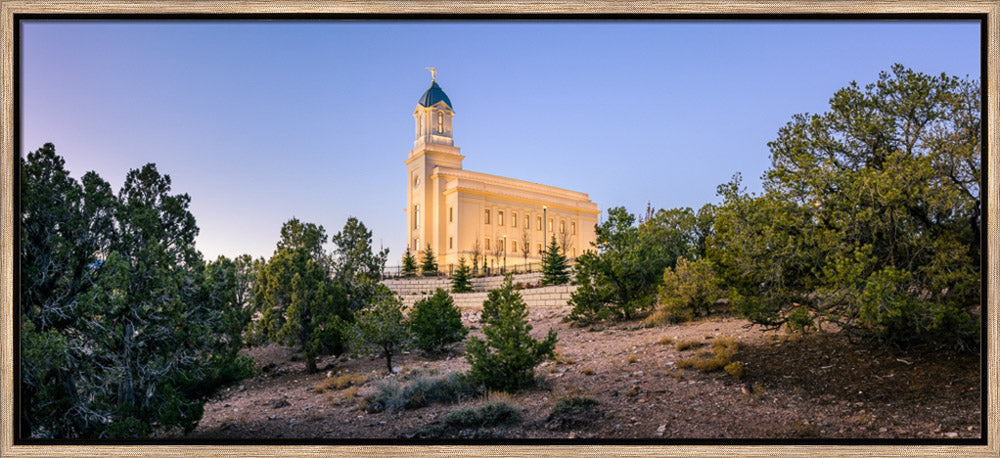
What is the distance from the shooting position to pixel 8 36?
420cm

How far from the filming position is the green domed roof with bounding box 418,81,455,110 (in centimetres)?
2930

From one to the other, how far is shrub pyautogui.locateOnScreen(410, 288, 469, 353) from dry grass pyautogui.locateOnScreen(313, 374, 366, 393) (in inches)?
42.9

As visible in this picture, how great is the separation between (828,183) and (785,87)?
1.22 m

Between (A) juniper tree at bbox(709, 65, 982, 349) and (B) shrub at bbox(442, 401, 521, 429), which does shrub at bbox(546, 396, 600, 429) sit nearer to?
(B) shrub at bbox(442, 401, 521, 429)

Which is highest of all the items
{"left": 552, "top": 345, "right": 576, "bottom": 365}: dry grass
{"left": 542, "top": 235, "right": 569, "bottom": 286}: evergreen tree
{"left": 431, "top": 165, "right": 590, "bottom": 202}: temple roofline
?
{"left": 431, "top": 165, "right": 590, "bottom": 202}: temple roofline

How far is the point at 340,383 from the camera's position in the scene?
802 centimetres

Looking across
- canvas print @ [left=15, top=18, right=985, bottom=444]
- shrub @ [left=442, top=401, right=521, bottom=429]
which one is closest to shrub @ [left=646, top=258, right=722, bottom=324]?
canvas print @ [left=15, top=18, right=985, bottom=444]

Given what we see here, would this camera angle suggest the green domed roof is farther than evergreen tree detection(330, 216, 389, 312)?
Yes

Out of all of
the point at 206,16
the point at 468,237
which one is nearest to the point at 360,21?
the point at 206,16

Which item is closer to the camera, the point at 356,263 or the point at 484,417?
the point at 484,417

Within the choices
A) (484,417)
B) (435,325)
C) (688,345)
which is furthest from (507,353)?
(435,325)

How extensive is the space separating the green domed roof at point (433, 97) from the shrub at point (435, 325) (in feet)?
68.8

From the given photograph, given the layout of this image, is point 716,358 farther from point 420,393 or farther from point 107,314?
point 107,314

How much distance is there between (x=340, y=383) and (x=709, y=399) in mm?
4585
